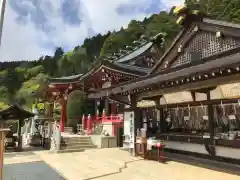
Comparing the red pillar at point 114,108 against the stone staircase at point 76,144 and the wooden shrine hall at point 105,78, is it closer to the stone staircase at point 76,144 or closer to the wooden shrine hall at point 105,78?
the wooden shrine hall at point 105,78

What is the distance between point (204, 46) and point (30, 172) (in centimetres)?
1038

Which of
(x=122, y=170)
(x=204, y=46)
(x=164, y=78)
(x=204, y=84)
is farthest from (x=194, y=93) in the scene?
(x=122, y=170)

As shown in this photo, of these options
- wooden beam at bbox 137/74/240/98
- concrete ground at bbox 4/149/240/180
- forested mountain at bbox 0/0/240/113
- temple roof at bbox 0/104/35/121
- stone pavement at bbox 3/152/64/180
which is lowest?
stone pavement at bbox 3/152/64/180

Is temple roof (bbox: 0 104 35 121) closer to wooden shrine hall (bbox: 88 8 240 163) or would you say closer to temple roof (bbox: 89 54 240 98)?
temple roof (bbox: 89 54 240 98)

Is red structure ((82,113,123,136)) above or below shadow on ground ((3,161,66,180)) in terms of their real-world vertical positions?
above

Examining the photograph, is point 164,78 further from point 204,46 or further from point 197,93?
point 204,46

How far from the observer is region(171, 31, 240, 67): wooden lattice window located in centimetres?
1165

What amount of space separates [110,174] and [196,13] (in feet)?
31.5

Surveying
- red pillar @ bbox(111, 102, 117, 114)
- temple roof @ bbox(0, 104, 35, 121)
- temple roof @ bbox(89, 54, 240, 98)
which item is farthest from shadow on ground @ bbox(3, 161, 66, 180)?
red pillar @ bbox(111, 102, 117, 114)

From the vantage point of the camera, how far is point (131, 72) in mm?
17750

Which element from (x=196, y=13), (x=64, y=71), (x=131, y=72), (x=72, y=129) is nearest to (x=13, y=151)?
(x=72, y=129)

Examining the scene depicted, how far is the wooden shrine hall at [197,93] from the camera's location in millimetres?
8671

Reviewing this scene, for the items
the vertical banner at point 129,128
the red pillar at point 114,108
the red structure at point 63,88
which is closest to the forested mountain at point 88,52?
the red pillar at point 114,108

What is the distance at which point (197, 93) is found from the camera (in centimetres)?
1070
